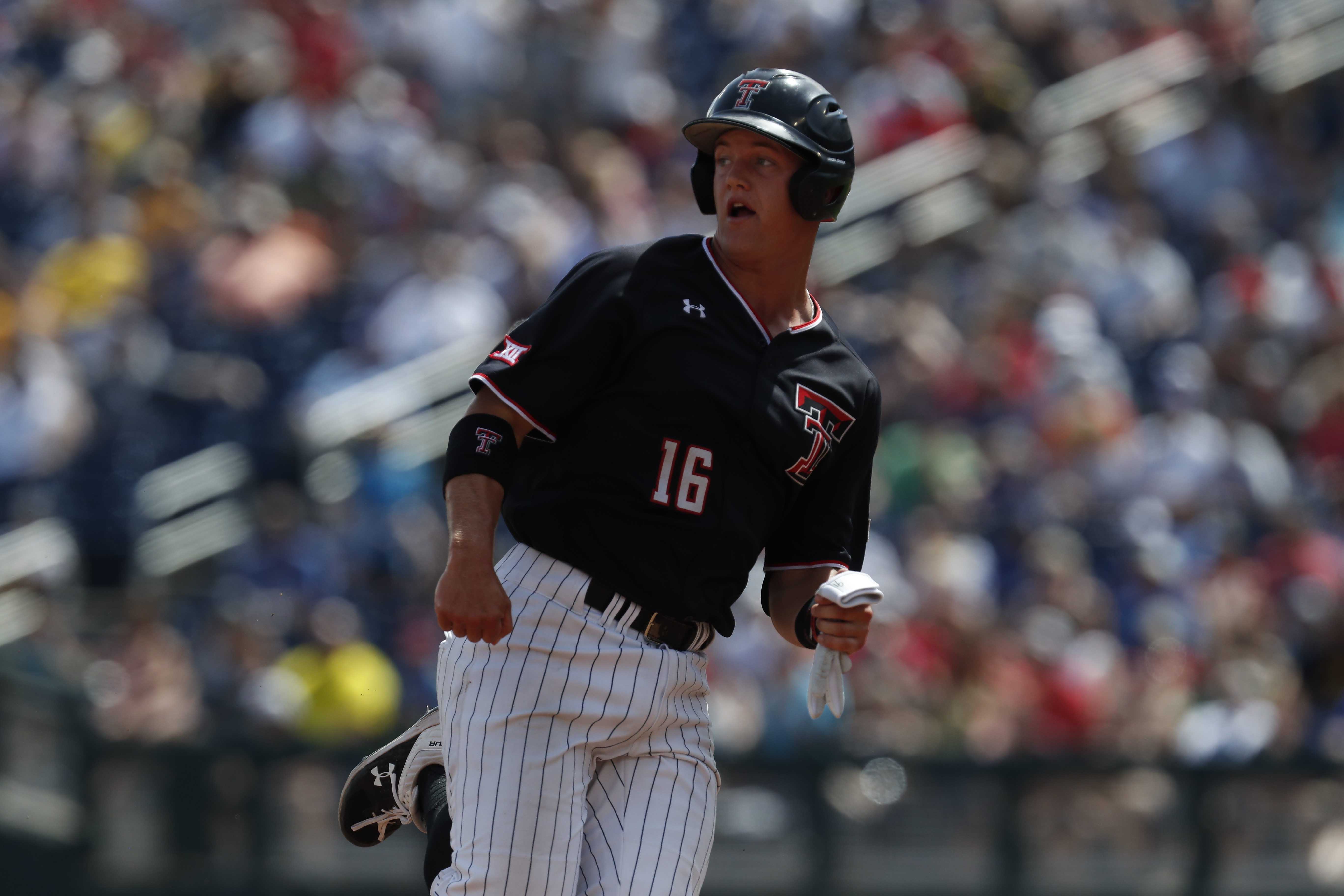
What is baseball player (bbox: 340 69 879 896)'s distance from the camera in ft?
11.2

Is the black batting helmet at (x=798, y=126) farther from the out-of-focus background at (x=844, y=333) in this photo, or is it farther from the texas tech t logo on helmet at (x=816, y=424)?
the out-of-focus background at (x=844, y=333)

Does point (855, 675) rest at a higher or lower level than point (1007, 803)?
higher

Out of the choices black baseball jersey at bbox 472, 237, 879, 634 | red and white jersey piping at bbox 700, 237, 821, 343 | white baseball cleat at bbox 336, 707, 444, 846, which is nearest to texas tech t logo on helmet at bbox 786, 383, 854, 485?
black baseball jersey at bbox 472, 237, 879, 634

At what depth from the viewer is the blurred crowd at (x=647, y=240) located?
854 centimetres

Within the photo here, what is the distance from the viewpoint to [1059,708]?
8555mm

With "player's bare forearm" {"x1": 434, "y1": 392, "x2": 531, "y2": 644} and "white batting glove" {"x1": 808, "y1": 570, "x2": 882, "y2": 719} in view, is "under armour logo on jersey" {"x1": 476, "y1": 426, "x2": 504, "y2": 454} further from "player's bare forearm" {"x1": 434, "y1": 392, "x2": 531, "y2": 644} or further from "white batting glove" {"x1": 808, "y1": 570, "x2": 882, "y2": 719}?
"white batting glove" {"x1": 808, "y1": 570, "x2": 882, "y2": 719}

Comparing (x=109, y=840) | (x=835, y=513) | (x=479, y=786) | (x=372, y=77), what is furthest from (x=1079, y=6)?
(x=479, y=786)

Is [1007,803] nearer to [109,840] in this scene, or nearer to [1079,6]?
[109,840]

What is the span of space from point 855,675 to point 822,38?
195 inches

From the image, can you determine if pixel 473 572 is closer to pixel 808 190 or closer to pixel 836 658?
pixel 836 658

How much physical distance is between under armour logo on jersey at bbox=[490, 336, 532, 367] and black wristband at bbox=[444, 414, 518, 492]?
11cm

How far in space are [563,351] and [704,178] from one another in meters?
0.58

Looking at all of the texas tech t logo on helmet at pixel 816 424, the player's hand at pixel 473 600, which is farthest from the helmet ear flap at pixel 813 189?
the player's hand at pixel 473 600

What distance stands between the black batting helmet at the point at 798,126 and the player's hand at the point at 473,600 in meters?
0.98
